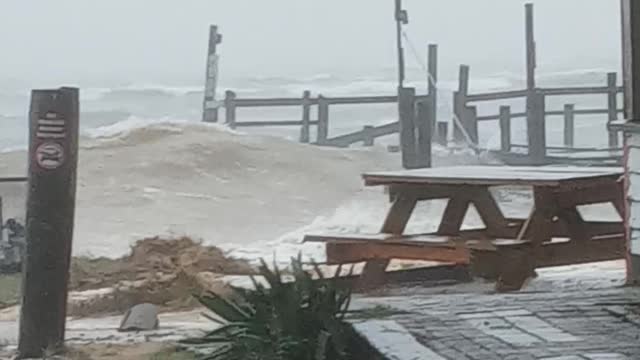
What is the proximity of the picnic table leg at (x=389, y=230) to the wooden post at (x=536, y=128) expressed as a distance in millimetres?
11876

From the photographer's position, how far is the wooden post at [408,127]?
19281mm

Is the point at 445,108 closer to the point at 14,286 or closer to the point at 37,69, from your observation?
the point at 14,286

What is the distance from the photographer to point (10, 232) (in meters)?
12.0

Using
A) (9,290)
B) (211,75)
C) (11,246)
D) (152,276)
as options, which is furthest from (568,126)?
(9,290)

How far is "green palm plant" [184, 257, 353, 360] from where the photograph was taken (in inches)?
221

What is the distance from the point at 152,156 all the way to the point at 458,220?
1330cm

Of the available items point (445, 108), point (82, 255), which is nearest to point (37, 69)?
point (445, 108)

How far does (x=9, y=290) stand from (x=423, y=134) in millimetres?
8930

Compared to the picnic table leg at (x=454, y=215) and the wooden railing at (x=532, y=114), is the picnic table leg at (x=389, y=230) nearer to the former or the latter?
the picnic table leg at (x=454, y=215)

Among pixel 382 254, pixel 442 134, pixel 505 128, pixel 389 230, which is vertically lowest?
pixel 382 254

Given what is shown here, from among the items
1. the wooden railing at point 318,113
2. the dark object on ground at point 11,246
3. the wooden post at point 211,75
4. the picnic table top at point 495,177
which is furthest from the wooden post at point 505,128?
the picnic table top at point 495,177

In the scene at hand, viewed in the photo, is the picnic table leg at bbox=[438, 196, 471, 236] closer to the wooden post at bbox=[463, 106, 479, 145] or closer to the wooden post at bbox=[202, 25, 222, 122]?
the wooden post at bbox=[463, 106, 479, 145]

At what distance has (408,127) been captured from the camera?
1959cm

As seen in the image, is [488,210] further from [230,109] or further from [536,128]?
[230,109]
